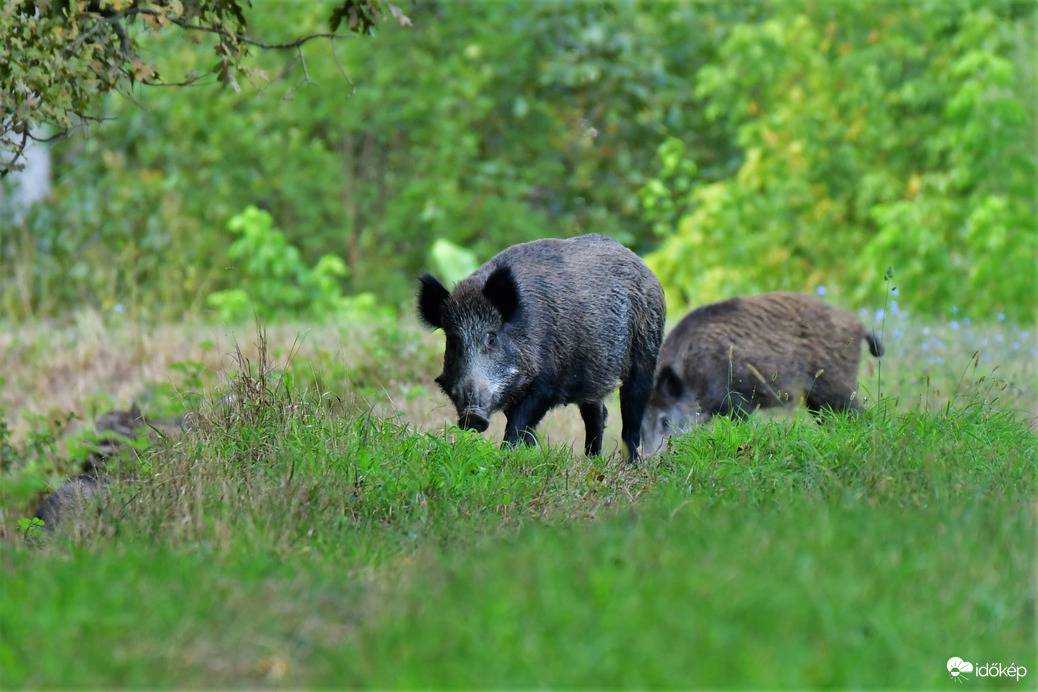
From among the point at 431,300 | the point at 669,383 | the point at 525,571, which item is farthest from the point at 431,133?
the point at 525,571

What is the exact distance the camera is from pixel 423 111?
18.1 m

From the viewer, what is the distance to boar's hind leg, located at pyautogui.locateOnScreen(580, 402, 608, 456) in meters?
6.86

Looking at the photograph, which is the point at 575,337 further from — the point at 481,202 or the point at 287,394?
the point at 481,202

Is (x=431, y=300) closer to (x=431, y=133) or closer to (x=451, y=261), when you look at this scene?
(x=451, y=261)

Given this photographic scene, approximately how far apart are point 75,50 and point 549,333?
264 centimetres

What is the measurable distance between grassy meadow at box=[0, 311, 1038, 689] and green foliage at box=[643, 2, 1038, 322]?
7661mm

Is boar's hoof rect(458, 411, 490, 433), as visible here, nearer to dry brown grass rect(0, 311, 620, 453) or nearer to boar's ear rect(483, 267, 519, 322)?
boar's ear rect(483, 267, 519, 322)

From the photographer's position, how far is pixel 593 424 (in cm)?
697

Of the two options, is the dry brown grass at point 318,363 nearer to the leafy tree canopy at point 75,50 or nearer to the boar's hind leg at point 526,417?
the boar's hind leg at point 526,417

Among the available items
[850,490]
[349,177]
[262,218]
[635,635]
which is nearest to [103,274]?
[262,218]

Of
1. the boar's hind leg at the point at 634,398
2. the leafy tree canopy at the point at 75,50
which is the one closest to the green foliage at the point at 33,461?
the leafy tree canopy at the point at 75,50

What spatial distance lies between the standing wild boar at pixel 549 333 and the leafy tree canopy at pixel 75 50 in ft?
4.76

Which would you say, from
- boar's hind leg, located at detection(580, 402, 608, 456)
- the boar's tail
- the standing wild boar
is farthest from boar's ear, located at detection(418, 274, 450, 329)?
the boar's tail

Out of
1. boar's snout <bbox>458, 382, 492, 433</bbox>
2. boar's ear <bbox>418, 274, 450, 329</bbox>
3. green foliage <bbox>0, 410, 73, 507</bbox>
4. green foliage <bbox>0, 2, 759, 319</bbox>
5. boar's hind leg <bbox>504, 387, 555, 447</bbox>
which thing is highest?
green foliage <bbox>0, 2, 759, 319</bbox>
